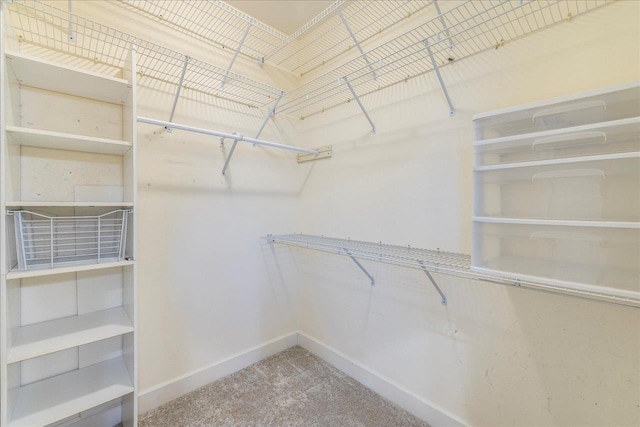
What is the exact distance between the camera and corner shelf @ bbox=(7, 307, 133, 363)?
99 centimetres

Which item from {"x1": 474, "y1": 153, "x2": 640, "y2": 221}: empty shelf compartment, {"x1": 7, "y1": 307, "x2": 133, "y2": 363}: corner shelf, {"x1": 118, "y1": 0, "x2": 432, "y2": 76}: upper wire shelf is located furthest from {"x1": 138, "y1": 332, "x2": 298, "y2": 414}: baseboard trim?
{"x1": 118, "y1": 0, "x2": 432, "y2": 76}: upper wire shelf

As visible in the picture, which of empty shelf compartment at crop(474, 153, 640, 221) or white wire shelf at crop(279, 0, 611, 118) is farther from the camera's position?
white wire shelf at crop(279, 0, 611, 118)

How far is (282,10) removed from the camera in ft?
6.02

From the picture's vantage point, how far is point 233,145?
1661 mm

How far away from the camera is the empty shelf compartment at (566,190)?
854 millimetres

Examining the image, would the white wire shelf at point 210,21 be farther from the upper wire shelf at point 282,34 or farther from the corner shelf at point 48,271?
the corner shelf at point 48,271

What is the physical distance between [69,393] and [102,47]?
63.8 inches

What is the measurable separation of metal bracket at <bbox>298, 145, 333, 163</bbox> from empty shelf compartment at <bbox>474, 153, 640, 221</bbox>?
111 cm

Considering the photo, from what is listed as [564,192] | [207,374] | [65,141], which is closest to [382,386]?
[207,374]

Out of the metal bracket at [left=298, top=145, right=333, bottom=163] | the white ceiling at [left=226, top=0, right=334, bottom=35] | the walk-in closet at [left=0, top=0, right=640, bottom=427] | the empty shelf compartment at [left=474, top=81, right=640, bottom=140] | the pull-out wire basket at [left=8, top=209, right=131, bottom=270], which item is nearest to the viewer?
the empty shelf compartment at [left=474, top=81, right=640, bottom=140]

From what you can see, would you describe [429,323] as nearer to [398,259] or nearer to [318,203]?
[398,259]

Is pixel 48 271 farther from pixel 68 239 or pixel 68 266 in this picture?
pixel 68 239

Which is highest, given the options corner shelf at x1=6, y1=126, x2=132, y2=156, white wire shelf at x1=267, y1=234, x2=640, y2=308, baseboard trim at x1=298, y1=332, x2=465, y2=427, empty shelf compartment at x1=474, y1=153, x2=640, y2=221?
corner shelf at x1=6, y1=126, x2=132, y2=156

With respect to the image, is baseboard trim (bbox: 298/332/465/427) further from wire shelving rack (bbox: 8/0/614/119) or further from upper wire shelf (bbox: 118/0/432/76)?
upper wire shelf (bbox: 118/0/432/76)
